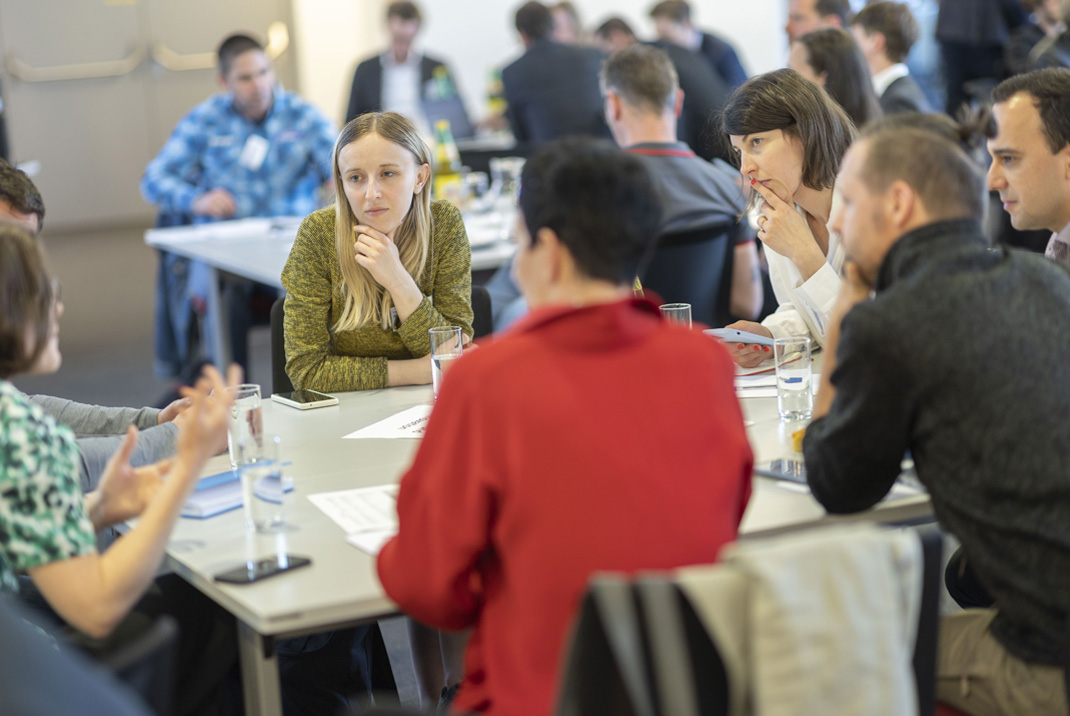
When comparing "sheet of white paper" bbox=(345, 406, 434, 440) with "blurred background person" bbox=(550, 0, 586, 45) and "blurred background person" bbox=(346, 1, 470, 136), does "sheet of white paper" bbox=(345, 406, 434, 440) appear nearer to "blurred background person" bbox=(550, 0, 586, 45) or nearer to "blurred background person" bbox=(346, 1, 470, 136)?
"blurred background person" bbox=(346, 1, 470, 136)

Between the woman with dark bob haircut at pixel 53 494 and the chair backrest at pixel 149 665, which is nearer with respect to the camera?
the chair backrest at pixel 149 665

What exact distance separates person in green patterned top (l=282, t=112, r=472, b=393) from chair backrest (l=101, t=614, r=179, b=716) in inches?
50.3

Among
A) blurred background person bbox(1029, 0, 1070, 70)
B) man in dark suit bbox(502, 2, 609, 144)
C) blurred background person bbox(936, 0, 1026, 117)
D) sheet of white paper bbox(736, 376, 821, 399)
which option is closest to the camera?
sheet of white paper bbox(736, 376, 821, 399)

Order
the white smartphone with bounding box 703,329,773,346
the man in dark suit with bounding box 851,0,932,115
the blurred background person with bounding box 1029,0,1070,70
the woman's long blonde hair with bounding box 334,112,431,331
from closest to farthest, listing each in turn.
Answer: the white smartphone with bounding box 703,329,773,346, the woman's long blonde hair with bounding box 334,112,431,331, the blurred background person with bounding box 1029,0,1070,70, the man in dark suit with bounding box 851,0,932,115

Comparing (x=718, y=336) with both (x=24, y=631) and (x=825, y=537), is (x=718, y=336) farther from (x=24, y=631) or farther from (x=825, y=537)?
(x=24, y=631)

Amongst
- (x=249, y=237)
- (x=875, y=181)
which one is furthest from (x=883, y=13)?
(x=875, y=181)

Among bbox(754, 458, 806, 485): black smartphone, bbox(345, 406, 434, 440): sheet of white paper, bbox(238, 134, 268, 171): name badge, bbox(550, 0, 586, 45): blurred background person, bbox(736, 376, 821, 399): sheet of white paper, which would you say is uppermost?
bbox(550, 0, 586, 45): blurred background person

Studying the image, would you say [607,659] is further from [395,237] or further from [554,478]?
[395,237]

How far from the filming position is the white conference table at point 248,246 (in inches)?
154

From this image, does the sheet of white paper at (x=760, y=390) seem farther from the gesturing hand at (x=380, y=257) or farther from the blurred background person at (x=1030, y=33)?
the blurred background person at (x=1030, y=33)

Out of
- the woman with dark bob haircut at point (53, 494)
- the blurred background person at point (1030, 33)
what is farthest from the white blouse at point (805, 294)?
the blurred background person at point (1030, 33)

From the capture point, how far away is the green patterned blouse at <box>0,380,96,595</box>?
140 centimetres

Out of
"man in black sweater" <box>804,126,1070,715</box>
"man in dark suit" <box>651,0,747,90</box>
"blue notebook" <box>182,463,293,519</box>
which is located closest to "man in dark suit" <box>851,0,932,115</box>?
"man in dark suit" <box>651,0,747,90</box>

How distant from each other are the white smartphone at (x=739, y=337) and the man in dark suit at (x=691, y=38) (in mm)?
4439
